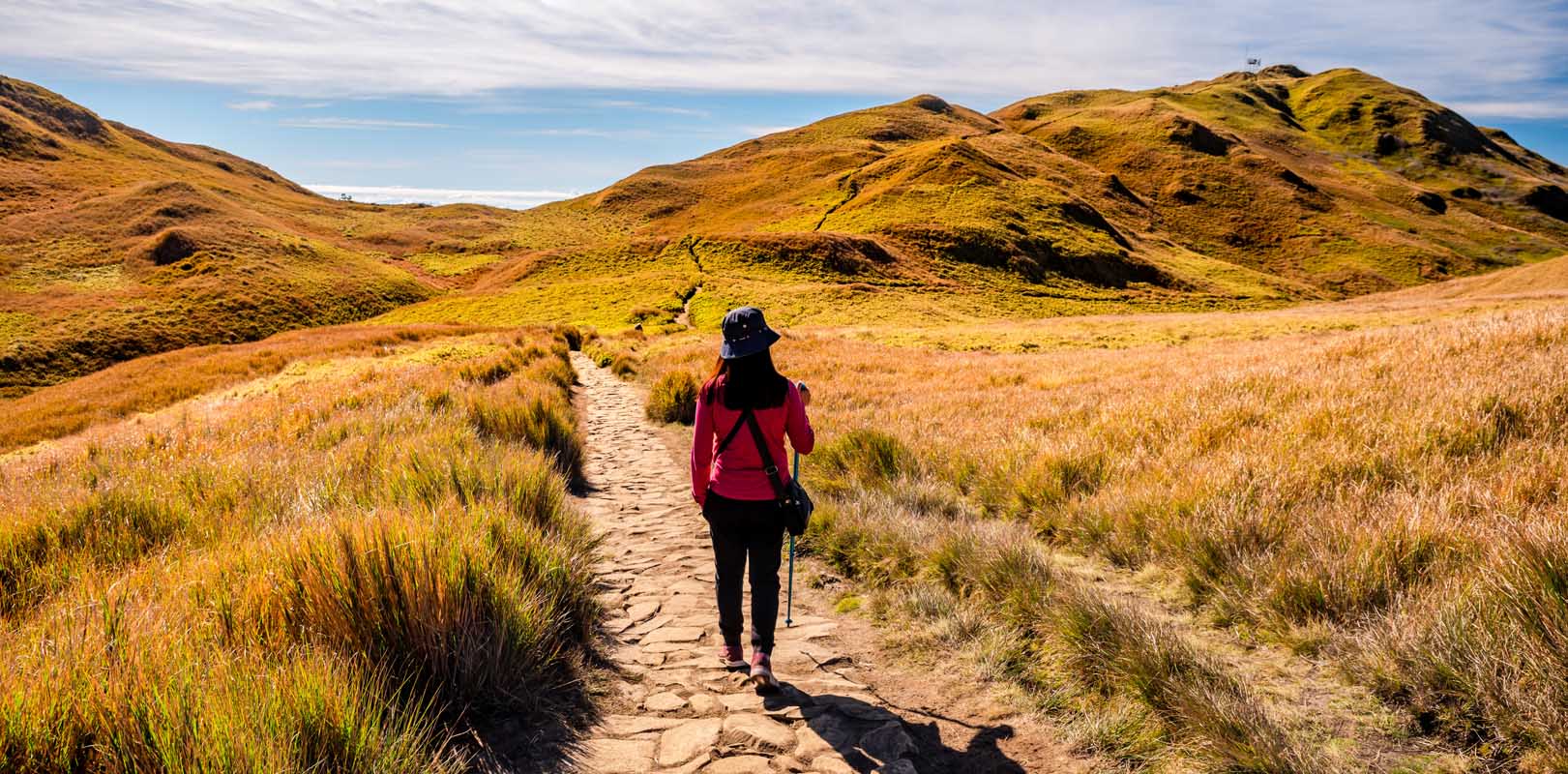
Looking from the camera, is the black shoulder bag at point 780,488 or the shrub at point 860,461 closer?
the black shoulder bag at point 780,488

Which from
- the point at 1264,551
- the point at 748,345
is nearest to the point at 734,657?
the point at 748,345

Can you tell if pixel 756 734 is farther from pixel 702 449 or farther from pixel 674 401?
pixel 674 401

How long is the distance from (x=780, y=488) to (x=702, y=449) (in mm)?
600

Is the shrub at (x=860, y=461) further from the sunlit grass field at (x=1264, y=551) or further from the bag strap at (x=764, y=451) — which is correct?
the bag strap at (x=764, y=451)

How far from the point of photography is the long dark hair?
4.31m

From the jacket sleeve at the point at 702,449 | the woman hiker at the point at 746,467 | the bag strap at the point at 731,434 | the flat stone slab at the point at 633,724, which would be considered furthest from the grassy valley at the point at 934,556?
the bag strap at the point at 731,434

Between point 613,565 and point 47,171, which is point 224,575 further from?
point 47,171

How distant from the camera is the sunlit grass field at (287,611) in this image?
7.59ft

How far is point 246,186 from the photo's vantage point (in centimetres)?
14162

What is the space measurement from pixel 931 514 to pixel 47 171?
152 m

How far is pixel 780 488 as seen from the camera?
436 centimetres

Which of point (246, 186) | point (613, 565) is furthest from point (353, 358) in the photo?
point (246, 186)

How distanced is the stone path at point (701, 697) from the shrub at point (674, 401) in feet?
22.5

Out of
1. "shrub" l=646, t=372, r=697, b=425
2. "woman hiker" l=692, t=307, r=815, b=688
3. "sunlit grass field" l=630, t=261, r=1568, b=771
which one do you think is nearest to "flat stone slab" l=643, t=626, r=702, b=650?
"woman hiker" l=692, t=307, r=815, b=688
